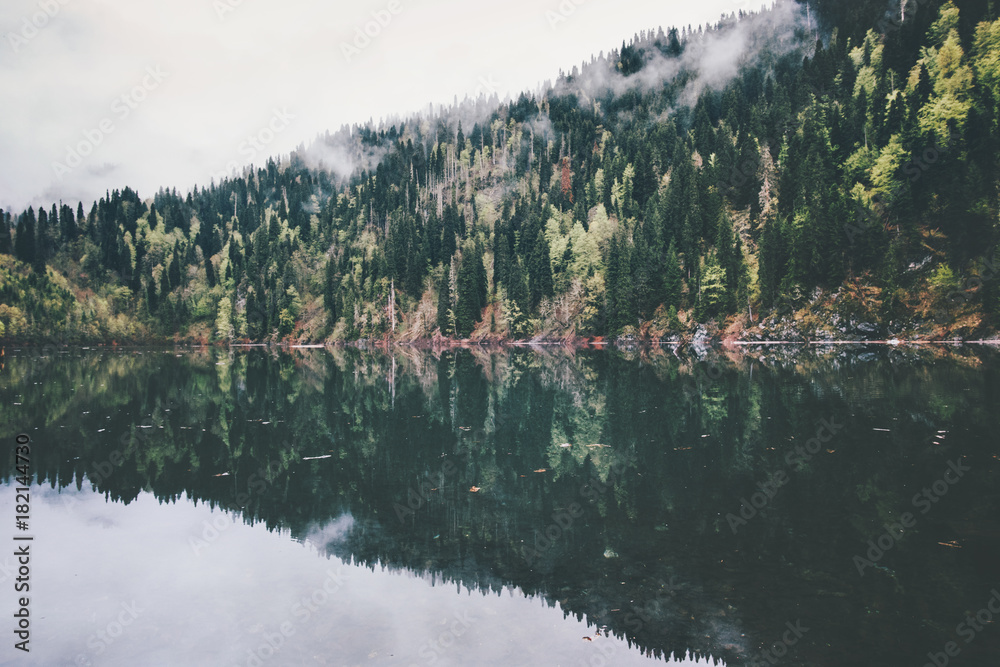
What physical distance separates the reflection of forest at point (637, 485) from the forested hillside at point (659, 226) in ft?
147

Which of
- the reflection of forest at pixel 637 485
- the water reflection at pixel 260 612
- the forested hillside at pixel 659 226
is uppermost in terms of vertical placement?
the forested hillside at pixel 659 226

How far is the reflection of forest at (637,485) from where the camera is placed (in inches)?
349

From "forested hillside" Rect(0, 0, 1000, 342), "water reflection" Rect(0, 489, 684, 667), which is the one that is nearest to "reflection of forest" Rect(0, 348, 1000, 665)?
"water reflection" Rect(0, 489, 684, 667)

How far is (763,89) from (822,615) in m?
156

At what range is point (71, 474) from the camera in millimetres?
18328

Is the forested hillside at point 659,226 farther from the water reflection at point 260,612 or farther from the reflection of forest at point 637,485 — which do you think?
the water reflection at point 260,612

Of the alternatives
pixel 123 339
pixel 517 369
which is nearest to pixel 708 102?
pixel 517 369

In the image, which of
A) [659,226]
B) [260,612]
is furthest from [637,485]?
[659,226]

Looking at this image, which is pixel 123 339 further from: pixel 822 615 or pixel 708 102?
pixel 822 615

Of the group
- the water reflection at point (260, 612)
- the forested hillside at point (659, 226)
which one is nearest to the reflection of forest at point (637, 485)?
the water reflection at point (260, 612)

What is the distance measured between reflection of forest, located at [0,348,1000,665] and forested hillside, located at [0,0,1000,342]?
147ft

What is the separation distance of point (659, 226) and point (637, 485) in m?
98.2

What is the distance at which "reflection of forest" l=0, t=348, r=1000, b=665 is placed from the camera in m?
8.86

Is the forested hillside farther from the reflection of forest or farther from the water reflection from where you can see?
the water reflection
